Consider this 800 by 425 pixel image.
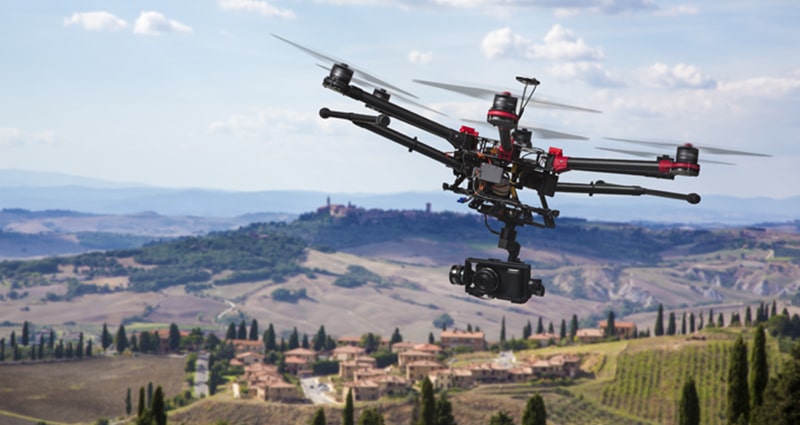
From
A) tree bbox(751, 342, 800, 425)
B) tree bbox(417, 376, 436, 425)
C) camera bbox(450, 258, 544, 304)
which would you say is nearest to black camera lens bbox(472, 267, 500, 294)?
camera bbox(450, 258, 544, 304)

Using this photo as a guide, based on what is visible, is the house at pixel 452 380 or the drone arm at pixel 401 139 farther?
the house at pixel 452 380

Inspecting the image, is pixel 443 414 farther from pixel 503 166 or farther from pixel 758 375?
pixel 503 166

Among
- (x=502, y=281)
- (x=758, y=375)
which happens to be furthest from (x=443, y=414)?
(x=502, y=281)

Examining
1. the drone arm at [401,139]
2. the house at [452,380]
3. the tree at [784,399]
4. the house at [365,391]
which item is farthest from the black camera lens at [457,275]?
the house at [452,380]

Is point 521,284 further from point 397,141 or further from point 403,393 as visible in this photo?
point 403,393

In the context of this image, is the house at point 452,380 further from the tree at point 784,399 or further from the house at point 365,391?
the tree at point 784,399

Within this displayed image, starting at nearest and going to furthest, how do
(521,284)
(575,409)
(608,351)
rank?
(521,284) < (575,409) < (608,351)

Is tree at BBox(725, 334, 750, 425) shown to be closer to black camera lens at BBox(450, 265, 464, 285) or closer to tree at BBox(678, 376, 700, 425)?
tree at BBox(678, 376, 700, 425)

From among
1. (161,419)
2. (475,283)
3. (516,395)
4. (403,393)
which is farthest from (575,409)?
(475,283)
